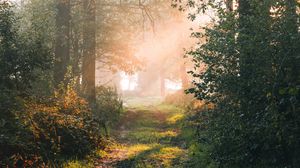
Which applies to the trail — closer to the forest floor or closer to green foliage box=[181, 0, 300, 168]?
the forest floor

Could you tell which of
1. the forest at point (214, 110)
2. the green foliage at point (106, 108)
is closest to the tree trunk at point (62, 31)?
the green foliage at point (106, 108)

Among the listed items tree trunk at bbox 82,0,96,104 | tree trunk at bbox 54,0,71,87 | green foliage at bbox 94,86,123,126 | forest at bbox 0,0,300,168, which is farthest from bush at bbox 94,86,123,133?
forest at bbox 0,0,300,168

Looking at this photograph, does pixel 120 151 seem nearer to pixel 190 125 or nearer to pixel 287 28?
pixel 190 125

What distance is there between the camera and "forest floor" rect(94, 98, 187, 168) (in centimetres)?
1010

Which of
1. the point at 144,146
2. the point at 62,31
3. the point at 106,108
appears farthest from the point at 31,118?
the point at 106,108

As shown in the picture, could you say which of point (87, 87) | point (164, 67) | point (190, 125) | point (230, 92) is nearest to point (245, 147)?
point (230, 92)

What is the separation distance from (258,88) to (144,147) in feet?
19.3

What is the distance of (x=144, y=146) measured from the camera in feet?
41.7

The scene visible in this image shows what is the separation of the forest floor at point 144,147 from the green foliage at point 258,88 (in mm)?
1885

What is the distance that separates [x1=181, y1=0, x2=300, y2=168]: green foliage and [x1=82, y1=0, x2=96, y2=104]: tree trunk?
40.9ft

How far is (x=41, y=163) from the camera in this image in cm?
836

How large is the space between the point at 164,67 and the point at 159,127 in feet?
134

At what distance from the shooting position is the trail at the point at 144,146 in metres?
10.1

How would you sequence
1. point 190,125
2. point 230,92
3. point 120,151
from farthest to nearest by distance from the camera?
point 190,125 → point 120,151 → point 230,92
